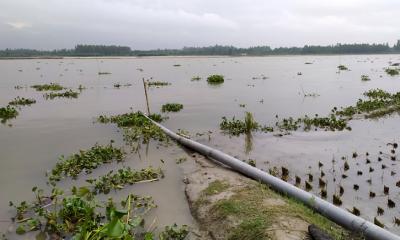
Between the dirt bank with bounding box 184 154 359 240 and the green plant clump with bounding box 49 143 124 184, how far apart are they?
3.37m

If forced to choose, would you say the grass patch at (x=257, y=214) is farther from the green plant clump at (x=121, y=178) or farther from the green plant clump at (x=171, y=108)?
the green plant clump at (x=171, y=108)

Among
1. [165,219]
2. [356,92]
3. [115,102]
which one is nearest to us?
[165,219]

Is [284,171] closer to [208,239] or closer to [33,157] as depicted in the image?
[208,239]

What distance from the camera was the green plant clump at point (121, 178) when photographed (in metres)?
8.43

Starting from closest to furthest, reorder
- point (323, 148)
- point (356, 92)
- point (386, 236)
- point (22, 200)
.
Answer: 1. point (386, 236)
2. point (22, 200)
3. point (323, 148)
4. point (356, 92)

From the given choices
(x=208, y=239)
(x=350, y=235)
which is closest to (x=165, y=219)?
(x=208, y=239)

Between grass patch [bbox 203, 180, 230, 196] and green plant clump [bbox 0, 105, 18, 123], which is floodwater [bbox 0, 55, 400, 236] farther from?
grass patch [bbox 203, 180, 230, 196]

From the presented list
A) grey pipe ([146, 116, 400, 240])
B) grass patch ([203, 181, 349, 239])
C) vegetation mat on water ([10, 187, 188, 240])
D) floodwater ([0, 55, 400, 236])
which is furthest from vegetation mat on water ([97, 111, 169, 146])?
grass patch ([203, 181, 349, 239])

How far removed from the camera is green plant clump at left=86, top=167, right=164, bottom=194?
27.7 feet

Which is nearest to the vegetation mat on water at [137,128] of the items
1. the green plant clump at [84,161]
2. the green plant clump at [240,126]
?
the green plant clump at [84,161]

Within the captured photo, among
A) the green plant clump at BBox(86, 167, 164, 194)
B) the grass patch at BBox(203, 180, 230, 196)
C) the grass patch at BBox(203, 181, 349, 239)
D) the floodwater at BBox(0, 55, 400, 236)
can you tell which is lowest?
the floodwater at BBox(0, 55, 400, 236)

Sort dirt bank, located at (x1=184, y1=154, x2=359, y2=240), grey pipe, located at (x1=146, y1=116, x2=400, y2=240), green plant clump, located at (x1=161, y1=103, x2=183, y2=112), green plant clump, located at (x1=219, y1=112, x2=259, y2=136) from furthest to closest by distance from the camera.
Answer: green plant clump, located at (x1=161, y1=103, x2=183, y2=112), green plant clump, located at (x1=219, y1=112, x2=259, y2=136), dirt bank, located at (x1=184, y1=154, x2=359, y2=240), grey pipe, located at (x1=146, y1=116, x2=400, y2=240)

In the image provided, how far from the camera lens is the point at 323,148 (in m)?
11.6

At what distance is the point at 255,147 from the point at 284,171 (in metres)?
3.14
